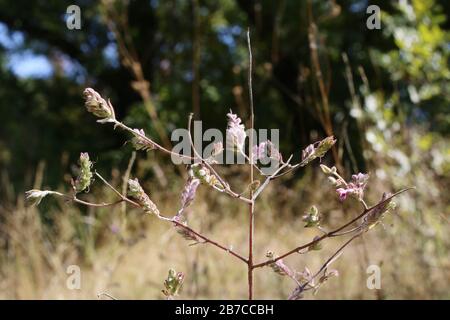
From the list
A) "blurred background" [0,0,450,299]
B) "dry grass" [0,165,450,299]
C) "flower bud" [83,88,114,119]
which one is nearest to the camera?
"flower bud" [83,88,114,119]

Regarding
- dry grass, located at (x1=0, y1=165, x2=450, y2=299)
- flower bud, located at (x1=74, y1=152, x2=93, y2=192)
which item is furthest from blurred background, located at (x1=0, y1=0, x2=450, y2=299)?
flower bud, located at (x1=74, y1=152, x2=93, y2=192)

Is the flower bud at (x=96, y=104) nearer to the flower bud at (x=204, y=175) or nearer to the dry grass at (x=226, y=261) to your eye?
the flower bud at (x=204, y=175)

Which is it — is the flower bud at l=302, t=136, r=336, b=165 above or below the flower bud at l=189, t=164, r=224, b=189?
above

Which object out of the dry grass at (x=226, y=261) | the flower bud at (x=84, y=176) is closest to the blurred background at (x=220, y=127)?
the dry grass at (x=226, y=261)

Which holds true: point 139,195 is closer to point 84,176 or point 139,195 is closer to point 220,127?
point 84,176

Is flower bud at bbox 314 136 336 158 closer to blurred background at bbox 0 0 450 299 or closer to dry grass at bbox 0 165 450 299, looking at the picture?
blurred background at bbox 0 0 450 299

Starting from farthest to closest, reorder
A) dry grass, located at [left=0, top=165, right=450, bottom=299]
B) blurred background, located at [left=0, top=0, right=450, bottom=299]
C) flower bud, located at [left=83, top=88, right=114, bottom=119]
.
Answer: blurred background, located at [left=0, top=0, right=450, bottom=299]
dry grass, located at [left=0, top=165, right=450, bottom=299]
flower bud, located at [left=83, top=88, right=114, bottom=119]

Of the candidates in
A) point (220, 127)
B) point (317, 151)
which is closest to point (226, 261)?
point (317, 151)

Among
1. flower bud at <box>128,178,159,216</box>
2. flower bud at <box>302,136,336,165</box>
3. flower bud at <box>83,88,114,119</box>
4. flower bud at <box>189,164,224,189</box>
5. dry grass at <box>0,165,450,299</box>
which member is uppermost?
dry grass at <box>0,165,450,299</box>

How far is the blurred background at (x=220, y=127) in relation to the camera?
1914mm

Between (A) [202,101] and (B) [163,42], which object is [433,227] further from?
(B) [163,42]

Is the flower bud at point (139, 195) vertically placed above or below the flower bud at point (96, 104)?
below

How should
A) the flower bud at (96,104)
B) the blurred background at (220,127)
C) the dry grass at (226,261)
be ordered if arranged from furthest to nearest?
the blurred background at (220,127)
the dry grass at (226,261)
the flower bud at (96,104)

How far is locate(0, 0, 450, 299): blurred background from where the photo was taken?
6.28 ft
